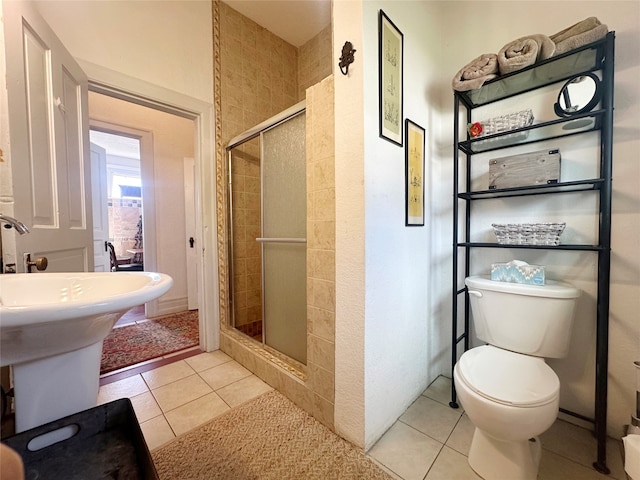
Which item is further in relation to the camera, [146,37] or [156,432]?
[146,37]

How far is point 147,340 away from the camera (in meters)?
2.43

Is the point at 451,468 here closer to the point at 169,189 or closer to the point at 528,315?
the point at 528,315

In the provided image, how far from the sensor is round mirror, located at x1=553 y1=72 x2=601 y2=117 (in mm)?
1179

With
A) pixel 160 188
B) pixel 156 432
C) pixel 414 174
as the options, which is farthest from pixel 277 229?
pixel 160 188

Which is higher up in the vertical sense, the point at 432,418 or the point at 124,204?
the point at 124,204

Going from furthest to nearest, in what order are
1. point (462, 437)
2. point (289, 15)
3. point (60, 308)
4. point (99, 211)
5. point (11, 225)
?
1. point (99, 211)
2. point (289, 15)
3. point (462, 437)
4. point (11, 225)
5. point (60, 308)

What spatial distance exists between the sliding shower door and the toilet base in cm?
95

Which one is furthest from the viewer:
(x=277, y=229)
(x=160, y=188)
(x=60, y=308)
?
(x=160, y=188)

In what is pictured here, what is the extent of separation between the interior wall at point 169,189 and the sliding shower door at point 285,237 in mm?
1806

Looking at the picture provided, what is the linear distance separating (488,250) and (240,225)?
1858 millimetres

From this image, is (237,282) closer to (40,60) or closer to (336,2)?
(40,60)

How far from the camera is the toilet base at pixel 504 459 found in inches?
40.8

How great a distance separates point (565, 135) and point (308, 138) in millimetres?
1278

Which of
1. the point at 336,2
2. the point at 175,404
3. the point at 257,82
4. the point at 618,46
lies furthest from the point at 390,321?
the point at 257,82
